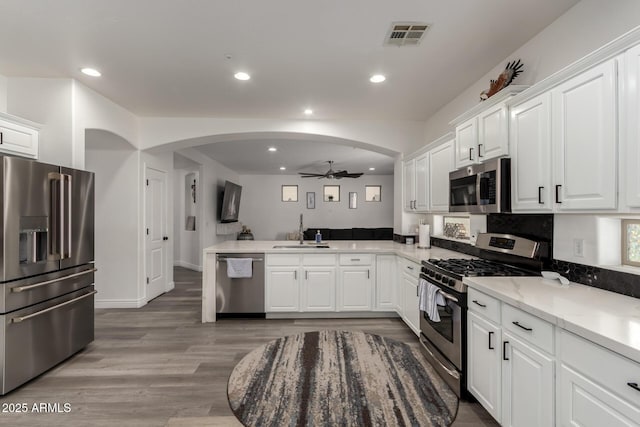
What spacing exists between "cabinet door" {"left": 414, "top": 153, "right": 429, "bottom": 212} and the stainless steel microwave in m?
0.84

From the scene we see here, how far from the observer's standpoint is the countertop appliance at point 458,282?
7.63 feet

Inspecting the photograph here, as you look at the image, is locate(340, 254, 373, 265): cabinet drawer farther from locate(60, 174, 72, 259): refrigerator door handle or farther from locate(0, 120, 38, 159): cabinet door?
locate(0, 120, 38, 159): cabinet door

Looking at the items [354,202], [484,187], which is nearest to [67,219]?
[484,187]

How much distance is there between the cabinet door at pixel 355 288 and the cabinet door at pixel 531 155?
2.25 meters

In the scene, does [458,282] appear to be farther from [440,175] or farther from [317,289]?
[317,289]

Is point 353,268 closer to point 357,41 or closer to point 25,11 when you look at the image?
point 357,41

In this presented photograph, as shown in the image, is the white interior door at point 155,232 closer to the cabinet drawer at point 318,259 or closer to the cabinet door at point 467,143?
the cabinet drawer at point 318,259

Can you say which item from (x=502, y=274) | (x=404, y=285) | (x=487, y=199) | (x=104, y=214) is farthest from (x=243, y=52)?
(x=104, y=214)

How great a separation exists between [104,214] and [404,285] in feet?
13.9

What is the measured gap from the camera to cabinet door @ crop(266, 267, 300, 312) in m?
4.18

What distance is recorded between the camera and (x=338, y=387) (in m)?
1.28

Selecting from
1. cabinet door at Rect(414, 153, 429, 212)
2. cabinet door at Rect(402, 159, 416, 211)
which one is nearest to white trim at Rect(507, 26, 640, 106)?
cabinet door at Rect(414, 153, 429, 212)

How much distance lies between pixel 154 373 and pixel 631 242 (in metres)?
3.58

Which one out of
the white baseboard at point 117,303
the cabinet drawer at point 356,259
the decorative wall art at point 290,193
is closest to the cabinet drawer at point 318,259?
the cabinet drawer at point 356,259
